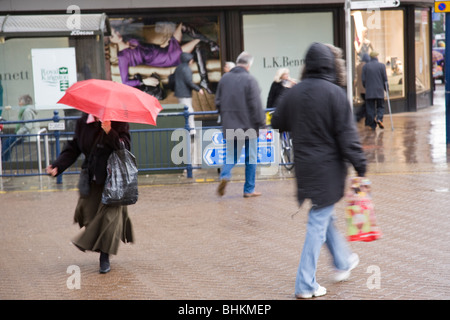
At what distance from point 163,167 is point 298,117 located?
7011mm

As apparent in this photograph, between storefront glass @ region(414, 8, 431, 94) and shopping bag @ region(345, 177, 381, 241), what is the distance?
54.8 ft

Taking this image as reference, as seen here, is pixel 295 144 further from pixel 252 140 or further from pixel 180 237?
pixel 252 140

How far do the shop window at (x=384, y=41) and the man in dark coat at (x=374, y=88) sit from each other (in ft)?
8.22

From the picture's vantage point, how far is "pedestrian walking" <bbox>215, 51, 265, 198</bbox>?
9680 mm

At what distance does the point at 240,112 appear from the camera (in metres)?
9.75

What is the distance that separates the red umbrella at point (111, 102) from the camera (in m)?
6.16

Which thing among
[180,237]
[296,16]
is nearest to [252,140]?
[180,237]

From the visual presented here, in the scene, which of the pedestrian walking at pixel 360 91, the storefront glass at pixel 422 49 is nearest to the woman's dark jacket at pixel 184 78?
the pedestrian walking at pixel 360 91

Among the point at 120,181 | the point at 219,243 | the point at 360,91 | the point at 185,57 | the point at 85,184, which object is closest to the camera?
the point at 120,181

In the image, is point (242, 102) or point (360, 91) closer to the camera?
point (242, 102)

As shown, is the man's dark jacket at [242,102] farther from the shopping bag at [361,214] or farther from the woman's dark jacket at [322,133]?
the shopping bag at [361,214]

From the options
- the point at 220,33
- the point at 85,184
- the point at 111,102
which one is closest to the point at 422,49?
the point at 220,33

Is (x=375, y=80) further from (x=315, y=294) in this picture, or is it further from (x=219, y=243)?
(x=315, y=294)

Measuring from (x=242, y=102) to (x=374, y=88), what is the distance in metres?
8.18
